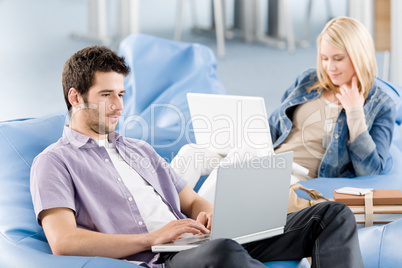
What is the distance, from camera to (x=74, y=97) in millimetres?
1972

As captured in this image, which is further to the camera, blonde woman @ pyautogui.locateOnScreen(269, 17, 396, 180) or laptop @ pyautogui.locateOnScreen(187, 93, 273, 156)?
blonde woman @ pyautogui.locateOnScreen(269, 17, 396, 180)

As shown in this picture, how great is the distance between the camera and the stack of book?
2205mm

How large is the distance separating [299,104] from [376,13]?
1.49 meters

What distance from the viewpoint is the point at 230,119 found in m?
2.50

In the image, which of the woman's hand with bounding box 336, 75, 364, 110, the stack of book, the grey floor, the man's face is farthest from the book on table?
the grey floor

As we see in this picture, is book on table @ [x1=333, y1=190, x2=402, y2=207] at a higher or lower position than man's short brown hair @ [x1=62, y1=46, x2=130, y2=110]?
lower

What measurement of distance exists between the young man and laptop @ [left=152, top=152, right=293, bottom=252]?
0.08 m

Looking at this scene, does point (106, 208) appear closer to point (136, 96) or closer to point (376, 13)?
point (136, 96)

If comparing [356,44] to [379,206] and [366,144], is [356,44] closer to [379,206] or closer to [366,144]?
[366,144]

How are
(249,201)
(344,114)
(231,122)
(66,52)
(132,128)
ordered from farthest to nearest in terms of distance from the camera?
(66,52) < (132,128) < (344,114) < (231,122) < (249,201)

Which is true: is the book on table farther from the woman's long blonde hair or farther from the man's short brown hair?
the man's short brown hair

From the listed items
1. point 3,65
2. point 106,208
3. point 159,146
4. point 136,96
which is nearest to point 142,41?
point 136,96

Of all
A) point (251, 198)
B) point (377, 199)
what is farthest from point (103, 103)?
point (377, 199)

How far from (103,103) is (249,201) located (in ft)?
1.75
